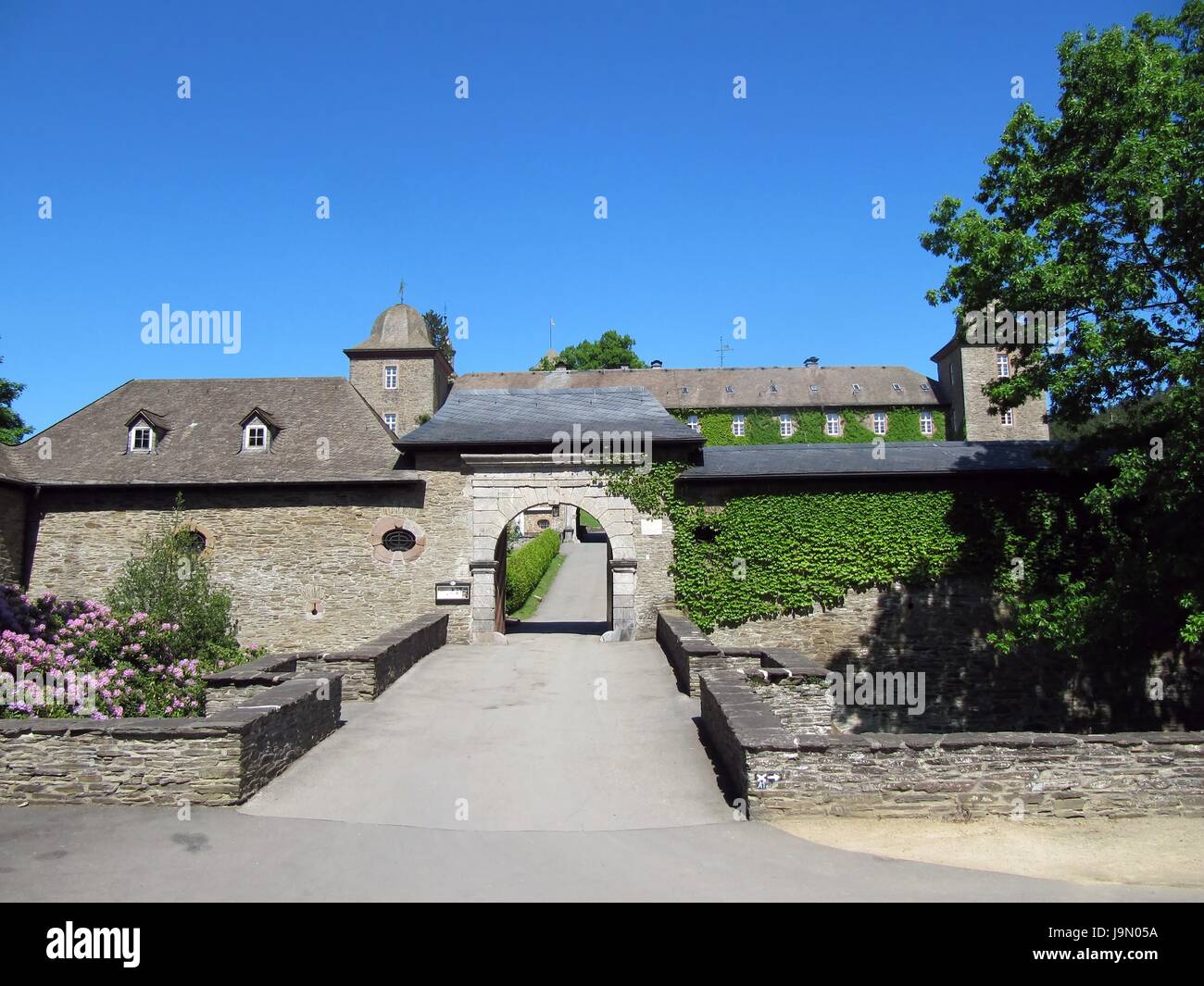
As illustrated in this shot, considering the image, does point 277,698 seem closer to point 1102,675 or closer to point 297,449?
point 297,449

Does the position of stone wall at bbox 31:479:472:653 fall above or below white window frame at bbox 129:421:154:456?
below

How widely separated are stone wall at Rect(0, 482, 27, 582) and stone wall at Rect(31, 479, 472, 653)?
13.9 inches

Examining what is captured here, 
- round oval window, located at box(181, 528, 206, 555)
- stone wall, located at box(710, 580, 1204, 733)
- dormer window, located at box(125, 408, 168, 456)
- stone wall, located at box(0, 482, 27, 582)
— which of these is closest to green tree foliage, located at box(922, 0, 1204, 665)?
stone wall, located at box(710, 580, 1204, 733)

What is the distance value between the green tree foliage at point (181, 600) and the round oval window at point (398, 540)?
328 centimetres

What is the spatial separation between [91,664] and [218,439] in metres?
8.72

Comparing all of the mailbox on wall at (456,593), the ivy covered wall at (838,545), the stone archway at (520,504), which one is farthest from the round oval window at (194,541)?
the ivy covered wall at (838,545)

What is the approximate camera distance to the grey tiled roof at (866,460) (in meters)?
15.6

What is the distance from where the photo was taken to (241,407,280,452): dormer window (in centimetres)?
1882

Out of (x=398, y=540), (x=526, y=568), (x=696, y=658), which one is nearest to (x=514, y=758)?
(x=696, y=658)

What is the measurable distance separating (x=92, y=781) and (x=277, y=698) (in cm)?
184

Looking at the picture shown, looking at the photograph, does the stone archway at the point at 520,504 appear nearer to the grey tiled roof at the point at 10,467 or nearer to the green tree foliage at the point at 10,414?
the grey tiled roof at the point at 10,467

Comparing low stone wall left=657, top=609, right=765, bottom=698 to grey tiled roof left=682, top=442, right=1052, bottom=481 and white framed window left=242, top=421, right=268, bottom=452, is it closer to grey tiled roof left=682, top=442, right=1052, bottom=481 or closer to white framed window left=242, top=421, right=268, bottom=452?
grey tiled roof left=682, top=442, right=1052, bottom=481

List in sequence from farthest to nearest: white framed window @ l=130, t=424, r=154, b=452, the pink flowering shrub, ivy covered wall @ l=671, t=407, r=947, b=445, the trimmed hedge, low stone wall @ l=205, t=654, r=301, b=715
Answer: ivy covered wall @ l=671, t=407, r=947, b=445 < the trimmed hedge < white framed window @ l=130, t=424, r=154, b=452 < low stone wall @ l=205, t=654, r=301, b=715 < the pink flowering shrub
